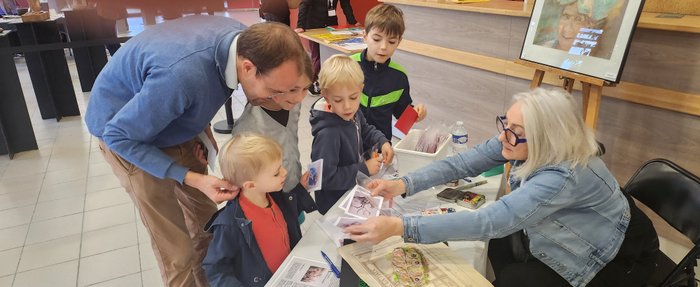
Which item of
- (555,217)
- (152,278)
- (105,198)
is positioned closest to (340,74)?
(555,217)

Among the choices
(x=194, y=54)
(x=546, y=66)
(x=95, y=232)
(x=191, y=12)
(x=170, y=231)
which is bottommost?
(x=95, y=232)

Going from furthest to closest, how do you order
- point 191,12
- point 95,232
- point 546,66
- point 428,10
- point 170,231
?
1. point 428,10
2. point 95,232
3. point 546,66
4. point 170,231
5. point 191,12

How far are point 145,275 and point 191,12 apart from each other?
2.58 metres

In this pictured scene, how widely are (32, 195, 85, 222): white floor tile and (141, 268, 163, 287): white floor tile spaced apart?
1052mm

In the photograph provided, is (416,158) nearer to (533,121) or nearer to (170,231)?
(533,121)

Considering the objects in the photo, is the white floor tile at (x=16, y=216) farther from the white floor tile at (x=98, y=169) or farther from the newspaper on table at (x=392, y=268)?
the newspaper on table at (x=392, y=268)

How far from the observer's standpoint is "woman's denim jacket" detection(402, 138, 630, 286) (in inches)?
53.1

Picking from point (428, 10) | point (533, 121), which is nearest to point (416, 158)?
point (533, 121)

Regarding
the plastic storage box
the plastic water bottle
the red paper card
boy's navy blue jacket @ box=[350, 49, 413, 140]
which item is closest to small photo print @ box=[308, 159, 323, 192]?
the plastic storage box

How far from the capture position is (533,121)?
1371mm

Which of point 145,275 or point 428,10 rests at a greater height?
point 428,10

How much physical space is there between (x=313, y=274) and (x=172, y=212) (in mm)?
771

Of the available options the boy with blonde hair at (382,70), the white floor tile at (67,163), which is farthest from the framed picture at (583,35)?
the white floor tile at (67,163)

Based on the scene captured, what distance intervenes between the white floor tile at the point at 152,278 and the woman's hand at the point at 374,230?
157 cm
